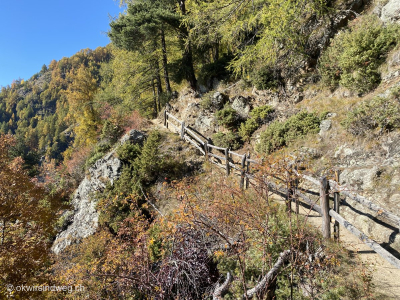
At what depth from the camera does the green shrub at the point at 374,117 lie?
5.97m

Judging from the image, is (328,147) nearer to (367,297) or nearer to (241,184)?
(241,184)

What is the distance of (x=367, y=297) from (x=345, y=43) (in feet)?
30.2

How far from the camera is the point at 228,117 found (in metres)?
12.3

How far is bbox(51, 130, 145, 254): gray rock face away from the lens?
11.3 metres

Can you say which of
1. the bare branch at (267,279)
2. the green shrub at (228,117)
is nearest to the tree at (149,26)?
the green shrub at (228,117)

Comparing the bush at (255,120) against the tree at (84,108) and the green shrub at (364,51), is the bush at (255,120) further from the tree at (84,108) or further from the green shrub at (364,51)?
the tree at (84,108)

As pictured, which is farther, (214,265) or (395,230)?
(214,265)

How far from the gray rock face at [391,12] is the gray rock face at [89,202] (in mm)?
13767

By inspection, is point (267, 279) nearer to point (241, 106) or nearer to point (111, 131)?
point (241, 106)

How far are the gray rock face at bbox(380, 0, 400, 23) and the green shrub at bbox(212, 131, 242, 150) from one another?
784 centimetres

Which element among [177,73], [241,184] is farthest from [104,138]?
[241,184]

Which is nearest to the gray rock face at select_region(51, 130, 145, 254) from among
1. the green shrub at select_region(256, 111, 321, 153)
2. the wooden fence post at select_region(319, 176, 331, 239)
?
the green shrub at select_region(256, 111, 321, 153)

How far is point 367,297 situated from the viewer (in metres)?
3.40

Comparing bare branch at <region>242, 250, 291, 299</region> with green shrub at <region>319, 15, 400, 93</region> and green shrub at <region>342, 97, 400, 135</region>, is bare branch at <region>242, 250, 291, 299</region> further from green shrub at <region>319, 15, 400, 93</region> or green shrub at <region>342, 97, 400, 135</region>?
green shrub at <region>319, 15, 400, 93</region>
